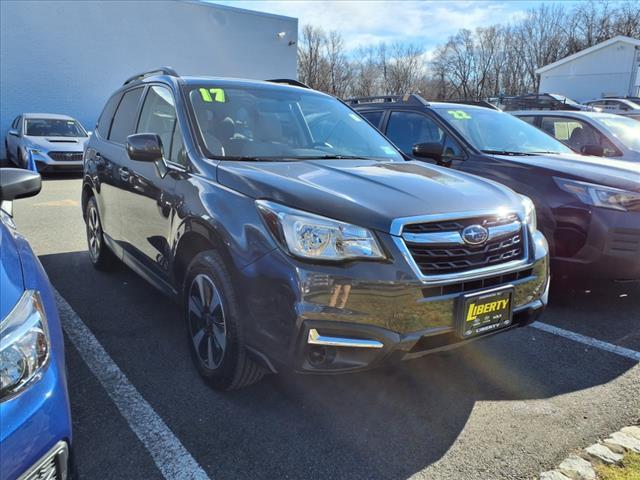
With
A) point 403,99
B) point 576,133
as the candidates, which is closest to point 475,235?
point 403,99

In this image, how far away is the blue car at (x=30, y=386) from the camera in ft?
4.40

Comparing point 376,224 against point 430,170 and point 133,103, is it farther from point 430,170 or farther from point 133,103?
point 133,103

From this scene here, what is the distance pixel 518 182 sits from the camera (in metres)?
4.43

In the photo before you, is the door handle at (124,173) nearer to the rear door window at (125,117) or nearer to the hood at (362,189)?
the rear door window at (125,117)

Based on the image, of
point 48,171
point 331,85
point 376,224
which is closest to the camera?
point 376,224

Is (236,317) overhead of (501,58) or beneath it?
beneath

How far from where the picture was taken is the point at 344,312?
7.08 ft

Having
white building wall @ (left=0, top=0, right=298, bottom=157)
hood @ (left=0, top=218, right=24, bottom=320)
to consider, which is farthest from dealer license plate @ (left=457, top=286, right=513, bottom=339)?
white building wall @ (left=0, top=0, right=298, bottom=157)

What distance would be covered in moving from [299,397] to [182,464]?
780 mm

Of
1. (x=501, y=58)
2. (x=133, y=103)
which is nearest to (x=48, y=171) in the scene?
(x=133, y=103)

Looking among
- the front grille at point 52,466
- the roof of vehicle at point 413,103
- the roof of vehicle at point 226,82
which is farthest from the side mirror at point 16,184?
the roof of vehicle at point 413,103

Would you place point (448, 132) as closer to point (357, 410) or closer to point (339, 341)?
point (357, 410)

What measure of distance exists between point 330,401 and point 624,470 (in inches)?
56.9

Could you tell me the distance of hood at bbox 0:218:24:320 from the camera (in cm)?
153
